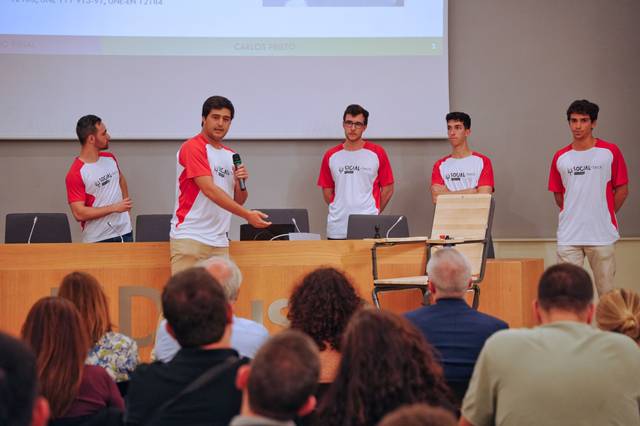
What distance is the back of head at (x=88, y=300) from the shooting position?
2953mm

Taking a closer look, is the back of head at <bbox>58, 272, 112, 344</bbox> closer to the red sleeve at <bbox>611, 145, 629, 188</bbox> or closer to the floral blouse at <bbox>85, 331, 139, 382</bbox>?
the floral blouse at <bbox>85, 331, 139, 382</bbox>

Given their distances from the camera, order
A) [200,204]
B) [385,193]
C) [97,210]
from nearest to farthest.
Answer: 1. [200,204]
2. [97,210]
3. [385,193]

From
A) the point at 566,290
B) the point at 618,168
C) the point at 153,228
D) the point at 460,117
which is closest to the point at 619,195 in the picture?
the point at 618,168

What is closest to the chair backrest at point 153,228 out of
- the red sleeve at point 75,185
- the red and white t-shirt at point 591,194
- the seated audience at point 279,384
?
the red sleeve at point 75,185

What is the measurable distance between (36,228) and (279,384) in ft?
15.8

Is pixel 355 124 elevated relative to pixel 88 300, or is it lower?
elevated

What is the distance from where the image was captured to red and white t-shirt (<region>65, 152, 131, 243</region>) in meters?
5.91

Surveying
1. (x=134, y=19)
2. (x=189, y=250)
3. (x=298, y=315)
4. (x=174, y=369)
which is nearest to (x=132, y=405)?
(x=174, y=369)

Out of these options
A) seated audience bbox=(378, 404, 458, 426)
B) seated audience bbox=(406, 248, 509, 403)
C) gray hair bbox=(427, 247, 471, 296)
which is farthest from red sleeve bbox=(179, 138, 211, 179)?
seated audience bbox=(378, 404, 458, 426)

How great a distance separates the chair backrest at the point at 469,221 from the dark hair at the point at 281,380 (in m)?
3.35

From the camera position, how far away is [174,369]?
2.11 meters

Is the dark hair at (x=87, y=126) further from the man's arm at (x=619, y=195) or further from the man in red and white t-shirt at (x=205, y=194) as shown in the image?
the man's arm at (x=619, y=195)

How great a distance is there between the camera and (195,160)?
15.0 ft

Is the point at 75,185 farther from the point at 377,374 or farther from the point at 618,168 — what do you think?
Answer: the point at 377,374
